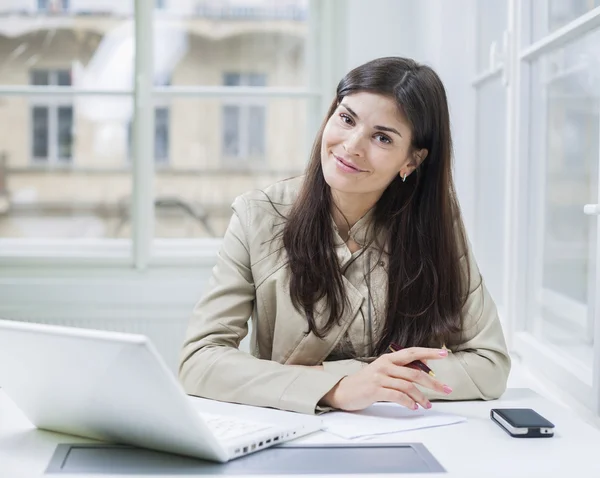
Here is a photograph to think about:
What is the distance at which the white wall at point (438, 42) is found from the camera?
273 centimetres

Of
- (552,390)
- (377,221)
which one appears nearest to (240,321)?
(377,221)

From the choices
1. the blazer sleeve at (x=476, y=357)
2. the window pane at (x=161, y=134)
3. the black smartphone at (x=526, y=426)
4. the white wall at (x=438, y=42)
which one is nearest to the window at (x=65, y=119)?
the window pane at (x=161, y=134)

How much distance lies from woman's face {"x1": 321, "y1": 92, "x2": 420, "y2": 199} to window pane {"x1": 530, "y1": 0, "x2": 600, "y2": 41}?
0.47 meters

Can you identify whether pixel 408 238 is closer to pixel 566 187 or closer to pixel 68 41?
pixel 566 187

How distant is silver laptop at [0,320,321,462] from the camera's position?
984 millimetres

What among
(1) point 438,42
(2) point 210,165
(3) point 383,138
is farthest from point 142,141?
(3) point 383,138

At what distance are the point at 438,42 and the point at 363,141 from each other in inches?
49.1

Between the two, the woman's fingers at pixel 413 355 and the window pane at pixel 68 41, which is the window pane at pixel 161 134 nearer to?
the window pane at pixel 68 41

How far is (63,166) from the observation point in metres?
3.19

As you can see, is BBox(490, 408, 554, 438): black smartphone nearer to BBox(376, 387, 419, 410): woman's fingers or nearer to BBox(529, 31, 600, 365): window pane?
BBox(376, 387, 419, 410): woman's fingers

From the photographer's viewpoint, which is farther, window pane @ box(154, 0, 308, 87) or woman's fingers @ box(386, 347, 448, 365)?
window pane @ box(154, 0, 308, 87)

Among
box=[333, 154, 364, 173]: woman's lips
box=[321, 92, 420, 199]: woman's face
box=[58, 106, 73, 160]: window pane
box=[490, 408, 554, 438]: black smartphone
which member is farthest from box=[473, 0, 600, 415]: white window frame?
box=[58, 106, 73, 160]: window pane

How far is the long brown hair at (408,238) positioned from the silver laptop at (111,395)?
0.51 meters

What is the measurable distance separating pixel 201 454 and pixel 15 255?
227 centimetres
